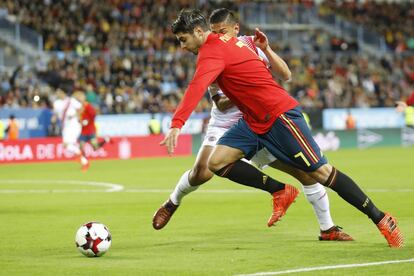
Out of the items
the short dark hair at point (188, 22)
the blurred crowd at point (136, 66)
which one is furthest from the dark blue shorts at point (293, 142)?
the blurred crowd at point (136, 66)

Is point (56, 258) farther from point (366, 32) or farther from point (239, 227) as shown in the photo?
point (366, 32)

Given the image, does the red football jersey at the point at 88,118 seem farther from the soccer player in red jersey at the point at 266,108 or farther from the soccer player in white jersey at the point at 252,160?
the soccer player in red jersey at the point at 266,108

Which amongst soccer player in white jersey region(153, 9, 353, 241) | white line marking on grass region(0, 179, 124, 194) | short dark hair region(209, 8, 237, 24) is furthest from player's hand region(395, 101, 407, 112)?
white line marking on grass region(0, 179, 124, 194)

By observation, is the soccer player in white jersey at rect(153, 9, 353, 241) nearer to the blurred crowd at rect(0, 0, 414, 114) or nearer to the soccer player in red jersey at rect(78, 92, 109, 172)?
the soccer player in red jersey at rect(78, 92, 109, 172)

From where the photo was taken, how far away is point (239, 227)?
1220 centimetres

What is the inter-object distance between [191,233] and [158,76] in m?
26.6

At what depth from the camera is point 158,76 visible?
1494 inches

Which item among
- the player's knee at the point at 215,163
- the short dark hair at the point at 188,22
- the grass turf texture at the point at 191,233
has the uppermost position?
the short dark hair at the point at 188,22

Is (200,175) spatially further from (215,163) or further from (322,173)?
(322,173)

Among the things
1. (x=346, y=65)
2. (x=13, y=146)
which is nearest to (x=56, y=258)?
(x=13, y=146)

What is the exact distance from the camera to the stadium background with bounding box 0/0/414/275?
28.7m

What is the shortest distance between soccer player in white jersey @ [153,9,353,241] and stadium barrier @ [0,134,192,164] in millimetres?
17657

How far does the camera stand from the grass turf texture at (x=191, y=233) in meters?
8.70

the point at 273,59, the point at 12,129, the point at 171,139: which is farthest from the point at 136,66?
the point at 171,139
